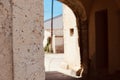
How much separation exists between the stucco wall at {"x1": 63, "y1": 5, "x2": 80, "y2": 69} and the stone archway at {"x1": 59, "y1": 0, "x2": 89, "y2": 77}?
373 mm

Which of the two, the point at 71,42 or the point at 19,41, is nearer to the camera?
the point at 19,41

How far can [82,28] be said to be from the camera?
448 inches

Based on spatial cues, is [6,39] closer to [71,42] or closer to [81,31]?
[81,31]

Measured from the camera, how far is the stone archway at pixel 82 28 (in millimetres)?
11070

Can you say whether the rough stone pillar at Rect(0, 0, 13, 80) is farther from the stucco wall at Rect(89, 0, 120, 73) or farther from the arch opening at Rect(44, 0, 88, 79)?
the arch opening at Rect(44, 0, 88, 79)

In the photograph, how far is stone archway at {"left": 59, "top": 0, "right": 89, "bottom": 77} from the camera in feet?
36.3

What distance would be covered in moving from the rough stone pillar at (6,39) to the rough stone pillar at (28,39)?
0.02 meters

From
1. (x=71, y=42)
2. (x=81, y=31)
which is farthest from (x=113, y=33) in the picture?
(x=71, y=42)

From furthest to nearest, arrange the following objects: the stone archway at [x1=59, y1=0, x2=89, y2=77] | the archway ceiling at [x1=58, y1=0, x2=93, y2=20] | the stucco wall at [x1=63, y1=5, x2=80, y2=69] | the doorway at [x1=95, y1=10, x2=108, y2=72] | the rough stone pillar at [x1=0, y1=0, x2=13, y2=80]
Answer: the stucco wall at [x1=63, y1=5, x2=80, y2=69], the stone archway at [x1=59, y1=0, x2=89, y2=77], the archway ceiling at [x1=58, y1=0, x2=93, y2=20], the doorway at [x1=95, y1=10, x2=108, y2=72], the rough stone pillar at [x1=0, y1=0, x2=13, y2=80]

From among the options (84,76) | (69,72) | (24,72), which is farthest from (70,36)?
(24,72)

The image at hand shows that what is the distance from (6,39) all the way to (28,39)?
0.14 m

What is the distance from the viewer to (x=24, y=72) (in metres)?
1.49

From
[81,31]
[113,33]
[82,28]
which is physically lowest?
[113,33]

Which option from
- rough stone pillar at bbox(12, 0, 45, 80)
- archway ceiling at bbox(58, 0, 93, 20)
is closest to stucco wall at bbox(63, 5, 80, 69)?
archway ceiling at bbox(58, 0, 93, 20)
